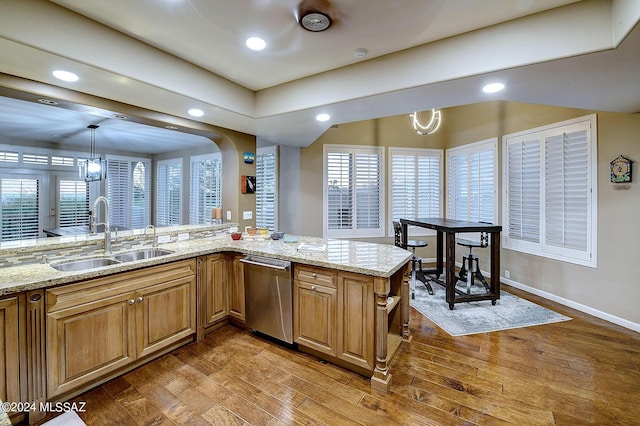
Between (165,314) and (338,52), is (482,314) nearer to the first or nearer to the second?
(338,52)

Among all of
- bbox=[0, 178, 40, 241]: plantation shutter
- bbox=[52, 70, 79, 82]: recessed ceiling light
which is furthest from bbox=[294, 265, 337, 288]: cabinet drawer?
bbox=[0, 178, 40, 241]: plantation shutter

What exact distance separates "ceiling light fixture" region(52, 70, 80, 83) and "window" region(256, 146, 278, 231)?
317 centimetres

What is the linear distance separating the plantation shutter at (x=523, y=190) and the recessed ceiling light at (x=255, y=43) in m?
4.09

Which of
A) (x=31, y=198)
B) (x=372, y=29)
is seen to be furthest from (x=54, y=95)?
(x=31, y=198)

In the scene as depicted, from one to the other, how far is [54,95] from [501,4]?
3479mm

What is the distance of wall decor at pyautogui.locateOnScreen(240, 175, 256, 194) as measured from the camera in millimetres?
4082

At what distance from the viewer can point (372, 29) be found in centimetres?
210

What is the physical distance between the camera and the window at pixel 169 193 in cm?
666

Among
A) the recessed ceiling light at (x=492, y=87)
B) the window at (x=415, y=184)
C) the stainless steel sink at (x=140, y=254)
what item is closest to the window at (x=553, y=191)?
the window at (x=415, y=184)

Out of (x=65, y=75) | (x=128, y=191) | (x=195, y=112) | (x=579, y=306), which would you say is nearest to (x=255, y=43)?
(x=195, y=112)

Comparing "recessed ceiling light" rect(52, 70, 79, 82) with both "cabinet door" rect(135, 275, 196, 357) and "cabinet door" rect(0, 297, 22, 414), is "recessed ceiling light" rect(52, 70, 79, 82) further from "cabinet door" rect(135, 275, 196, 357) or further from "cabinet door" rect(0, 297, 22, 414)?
"cabinet door" rect(135, 275, 196, 357)

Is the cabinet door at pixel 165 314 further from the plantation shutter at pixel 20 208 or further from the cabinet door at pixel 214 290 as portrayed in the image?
the plantation shutter at pixel 20 208

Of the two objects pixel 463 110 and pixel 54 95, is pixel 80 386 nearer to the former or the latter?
pixel 54 95

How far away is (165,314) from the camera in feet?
8.18
